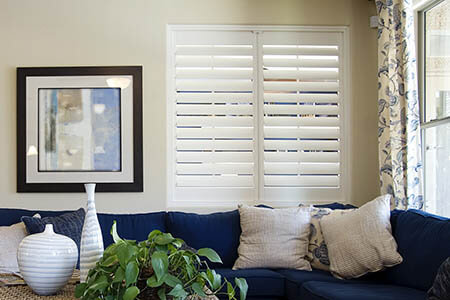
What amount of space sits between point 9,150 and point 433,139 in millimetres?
3130

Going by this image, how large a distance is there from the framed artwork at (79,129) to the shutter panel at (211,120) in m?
0.34

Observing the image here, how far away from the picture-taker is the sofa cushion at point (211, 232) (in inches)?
150

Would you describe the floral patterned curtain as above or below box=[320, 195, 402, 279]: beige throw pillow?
above

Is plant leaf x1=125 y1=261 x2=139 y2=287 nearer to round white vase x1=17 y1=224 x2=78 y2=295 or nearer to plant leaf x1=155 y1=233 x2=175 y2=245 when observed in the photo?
plant leaf x1=155 y1=233 x2=175 y2=245

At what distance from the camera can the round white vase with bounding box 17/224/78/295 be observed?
7.59 ft

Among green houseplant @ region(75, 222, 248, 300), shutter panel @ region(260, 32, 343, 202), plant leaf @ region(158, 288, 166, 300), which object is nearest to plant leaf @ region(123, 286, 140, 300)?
green houseplant @ region(75, 222, 248, 300)

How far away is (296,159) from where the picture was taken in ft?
14.6

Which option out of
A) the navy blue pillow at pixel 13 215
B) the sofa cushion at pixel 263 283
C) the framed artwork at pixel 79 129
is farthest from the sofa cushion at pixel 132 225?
the sofa cushion at pixel 263 283

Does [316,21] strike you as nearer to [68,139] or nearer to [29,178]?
[68,139]

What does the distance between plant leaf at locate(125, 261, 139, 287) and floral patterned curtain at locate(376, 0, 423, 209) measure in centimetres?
229

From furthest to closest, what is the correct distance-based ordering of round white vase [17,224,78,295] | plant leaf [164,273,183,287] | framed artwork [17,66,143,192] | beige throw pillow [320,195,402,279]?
framed artwork [17,66,143,192] < beige throw pillow [320,195,402,279] < round white vase [17,224,78,295] < plant leaf [164,273,183,287]

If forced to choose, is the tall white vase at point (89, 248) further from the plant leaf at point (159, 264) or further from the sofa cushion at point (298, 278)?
the sofa cushion at point (298, 278)

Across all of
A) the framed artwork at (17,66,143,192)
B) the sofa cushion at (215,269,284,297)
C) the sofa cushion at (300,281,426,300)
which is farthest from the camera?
the framed artwork at (17,66,143,192)

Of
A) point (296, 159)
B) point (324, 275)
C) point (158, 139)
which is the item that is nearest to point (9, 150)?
point (158, 139)
